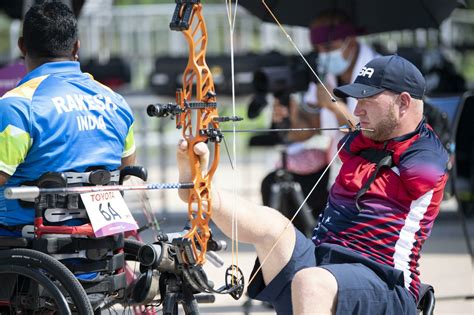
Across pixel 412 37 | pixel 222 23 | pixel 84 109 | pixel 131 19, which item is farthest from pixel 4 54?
pixel 84 109

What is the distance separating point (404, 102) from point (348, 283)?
2.68ft

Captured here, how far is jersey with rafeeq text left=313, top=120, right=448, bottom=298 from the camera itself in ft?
13.6

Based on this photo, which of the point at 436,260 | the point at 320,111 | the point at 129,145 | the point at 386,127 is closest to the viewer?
the point at 386,127

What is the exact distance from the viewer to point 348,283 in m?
3.97

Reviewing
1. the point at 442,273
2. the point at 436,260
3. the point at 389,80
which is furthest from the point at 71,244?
the point at 436,260

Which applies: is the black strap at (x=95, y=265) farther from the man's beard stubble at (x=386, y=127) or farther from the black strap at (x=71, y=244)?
the man's beard stubble at (x=386, y=127)

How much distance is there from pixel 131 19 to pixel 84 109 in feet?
35.5

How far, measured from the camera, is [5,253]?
4.00 meters

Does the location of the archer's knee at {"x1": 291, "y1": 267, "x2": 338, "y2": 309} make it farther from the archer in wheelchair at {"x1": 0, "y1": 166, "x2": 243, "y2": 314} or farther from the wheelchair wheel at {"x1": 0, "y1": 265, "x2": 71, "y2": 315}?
the wheelchair wheel at {"x1": 0, "y1": 265, "x2": 71, "y2": 315}

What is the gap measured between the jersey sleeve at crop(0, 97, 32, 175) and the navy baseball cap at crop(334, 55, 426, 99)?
1.31m

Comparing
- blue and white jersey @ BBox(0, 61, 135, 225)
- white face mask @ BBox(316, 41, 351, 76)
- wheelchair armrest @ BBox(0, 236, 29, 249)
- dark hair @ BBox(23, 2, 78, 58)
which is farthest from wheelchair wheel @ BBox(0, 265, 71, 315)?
white face mask @ BBox(316, 41, 351, 76)

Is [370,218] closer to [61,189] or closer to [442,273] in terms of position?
[61,189]

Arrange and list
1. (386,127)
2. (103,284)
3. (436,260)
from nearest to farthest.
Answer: (103,284) < (386,127) < (436,260)

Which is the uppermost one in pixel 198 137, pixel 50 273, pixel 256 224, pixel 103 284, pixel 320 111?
pixel 198 137
